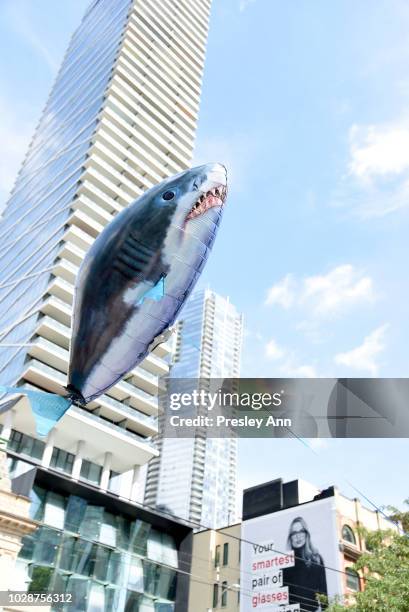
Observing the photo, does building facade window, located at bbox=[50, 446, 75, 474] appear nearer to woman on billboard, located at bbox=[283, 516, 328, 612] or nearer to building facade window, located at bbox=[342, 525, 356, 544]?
woman on billboard, located at bbox=[283, 516, 328, 612]

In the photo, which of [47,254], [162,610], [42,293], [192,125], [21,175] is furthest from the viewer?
[21,175]

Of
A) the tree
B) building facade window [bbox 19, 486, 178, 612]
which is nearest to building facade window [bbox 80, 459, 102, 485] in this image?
building facade window [bbox 19, 486, 178, 612]

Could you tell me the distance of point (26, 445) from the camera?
5062 centimetres

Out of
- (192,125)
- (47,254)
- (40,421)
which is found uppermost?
(192,125)

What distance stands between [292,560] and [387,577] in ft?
81.2

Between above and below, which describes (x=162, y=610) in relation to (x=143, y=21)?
below

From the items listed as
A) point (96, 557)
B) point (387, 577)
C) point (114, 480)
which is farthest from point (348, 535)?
point (114, 480)

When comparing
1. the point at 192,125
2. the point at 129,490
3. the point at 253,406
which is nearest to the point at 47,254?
the point at 129,490

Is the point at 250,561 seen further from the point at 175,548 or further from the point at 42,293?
the point at 42,293

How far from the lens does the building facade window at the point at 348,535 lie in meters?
38.9

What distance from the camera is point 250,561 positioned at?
4412 cm

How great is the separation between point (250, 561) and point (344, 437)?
33.7m

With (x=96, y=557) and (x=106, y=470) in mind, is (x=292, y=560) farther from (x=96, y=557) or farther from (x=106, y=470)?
(x=106, y=470)

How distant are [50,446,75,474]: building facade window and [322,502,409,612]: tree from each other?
120 ft
